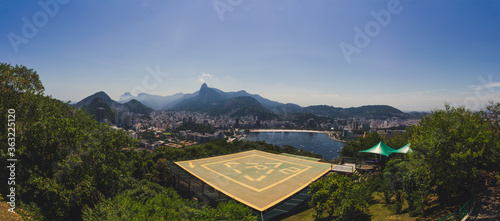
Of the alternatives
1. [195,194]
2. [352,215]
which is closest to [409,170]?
[352,215]

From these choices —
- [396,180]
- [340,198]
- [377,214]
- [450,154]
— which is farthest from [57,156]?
[450,154]

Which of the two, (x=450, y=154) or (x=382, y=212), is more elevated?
(x=450, y=154)

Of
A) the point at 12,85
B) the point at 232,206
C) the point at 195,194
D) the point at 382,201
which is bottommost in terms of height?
the point at 195,194

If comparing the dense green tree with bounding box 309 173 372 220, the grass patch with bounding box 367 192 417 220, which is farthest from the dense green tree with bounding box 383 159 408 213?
the dense green tree with bounding box 309 173 372 220

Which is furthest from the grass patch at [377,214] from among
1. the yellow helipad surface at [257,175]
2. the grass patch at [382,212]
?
the yellow helipad surface at [257,175]

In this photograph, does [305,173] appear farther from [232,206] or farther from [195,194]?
[232,206]

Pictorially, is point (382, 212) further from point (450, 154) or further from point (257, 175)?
point (257, 175)

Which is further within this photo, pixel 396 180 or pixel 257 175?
pixel 257 175

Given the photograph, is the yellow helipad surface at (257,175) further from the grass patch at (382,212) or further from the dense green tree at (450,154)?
the dense green tree at (450,154)
